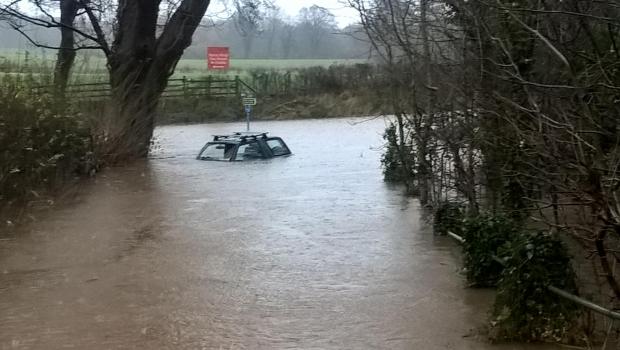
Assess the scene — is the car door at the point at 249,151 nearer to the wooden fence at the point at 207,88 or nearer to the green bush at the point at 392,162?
the green bush at the point at 392,162

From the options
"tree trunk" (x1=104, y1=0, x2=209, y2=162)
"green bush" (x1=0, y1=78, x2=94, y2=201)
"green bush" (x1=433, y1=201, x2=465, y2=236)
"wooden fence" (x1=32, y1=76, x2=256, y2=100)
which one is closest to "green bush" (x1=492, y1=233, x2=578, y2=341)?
"green bush" (x1=433, y1=201, x2=465, y2=236)

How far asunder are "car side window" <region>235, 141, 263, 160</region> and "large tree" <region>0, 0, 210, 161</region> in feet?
10.1

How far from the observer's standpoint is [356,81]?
46594mm

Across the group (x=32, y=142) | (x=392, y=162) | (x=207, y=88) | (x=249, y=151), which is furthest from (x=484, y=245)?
(x=207, y=88)

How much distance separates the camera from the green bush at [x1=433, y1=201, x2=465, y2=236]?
12.5 meters

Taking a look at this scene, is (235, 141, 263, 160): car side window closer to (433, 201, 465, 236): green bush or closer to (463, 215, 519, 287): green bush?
(433, 201, 465, 236): green bush

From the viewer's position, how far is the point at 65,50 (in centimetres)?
2494

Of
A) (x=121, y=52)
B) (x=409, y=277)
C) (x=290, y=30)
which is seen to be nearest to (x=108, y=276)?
(x=409, y=277)

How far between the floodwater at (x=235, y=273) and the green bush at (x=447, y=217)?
22cm

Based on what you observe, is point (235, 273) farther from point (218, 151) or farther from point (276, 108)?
point (276, 108)

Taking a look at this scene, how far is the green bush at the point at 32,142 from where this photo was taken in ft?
48.8

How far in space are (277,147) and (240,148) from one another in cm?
177

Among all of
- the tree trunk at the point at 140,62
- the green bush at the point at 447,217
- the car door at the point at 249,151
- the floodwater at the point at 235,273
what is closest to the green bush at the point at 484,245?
the floodwater at the point at 235,273

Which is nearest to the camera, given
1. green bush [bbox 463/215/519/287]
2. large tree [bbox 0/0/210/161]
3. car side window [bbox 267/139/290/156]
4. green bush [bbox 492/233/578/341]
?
green bush [bbox 492/233/578/341]
